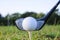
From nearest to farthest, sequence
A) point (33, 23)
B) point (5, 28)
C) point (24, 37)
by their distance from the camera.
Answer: point (33, 23) → point (24, 37) → point (5, 28)

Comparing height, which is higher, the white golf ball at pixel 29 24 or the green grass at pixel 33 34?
the white golf ball at pixel 29 24

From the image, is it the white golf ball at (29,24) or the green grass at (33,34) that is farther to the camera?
the green grass at (33,34)

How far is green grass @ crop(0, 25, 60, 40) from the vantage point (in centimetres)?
323

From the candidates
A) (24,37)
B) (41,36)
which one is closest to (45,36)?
(41,36)

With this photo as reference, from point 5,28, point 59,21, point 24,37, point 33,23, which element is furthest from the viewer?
point 59,21

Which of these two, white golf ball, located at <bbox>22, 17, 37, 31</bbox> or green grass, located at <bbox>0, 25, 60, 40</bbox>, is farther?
green grass, located at <bbox>0, 25, 60, 40</bbox>

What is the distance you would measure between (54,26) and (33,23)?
150 cm

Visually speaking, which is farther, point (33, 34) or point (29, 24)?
point (33, 34)

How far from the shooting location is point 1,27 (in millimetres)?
3783

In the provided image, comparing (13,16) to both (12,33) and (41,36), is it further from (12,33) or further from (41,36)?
(41,36)

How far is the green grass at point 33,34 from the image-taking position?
3234 mm

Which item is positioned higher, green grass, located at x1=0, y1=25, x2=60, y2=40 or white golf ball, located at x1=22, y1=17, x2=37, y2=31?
white golf ball, located at x1=22, y1=17, x2=37, y2=31

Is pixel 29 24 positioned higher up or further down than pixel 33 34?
higher up

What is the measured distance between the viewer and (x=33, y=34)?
3.34m
